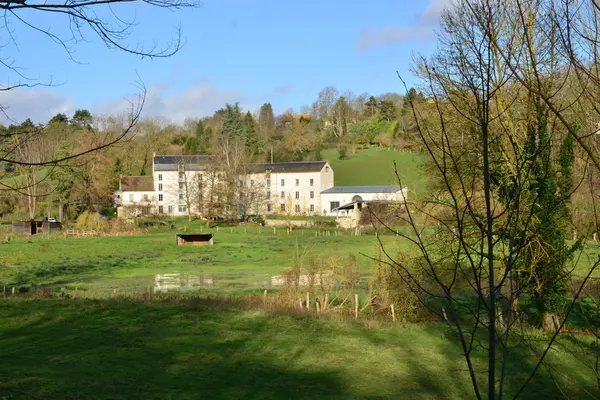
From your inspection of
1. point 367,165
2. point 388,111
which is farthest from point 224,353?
point 388,111

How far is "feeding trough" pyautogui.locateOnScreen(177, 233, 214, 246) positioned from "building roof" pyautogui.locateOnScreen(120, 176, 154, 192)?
34354 millimetres

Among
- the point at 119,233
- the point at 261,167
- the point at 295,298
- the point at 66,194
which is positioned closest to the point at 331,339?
the point at 295,298

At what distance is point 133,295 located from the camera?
29.3 meters

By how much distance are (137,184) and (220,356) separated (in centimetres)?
7206

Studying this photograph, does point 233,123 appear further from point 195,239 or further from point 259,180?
point 195,239

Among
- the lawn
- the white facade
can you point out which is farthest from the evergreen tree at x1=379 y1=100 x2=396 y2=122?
the lawn

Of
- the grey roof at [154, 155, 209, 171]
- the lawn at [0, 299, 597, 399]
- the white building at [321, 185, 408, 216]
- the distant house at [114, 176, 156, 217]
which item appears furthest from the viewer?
the grey roof at [154, 155, 209, 171]

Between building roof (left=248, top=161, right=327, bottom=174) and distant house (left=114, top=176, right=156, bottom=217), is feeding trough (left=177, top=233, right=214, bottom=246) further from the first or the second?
building roof (left=248, top=161, right=327, bottom=174)

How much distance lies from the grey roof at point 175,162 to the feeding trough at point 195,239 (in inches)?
1134

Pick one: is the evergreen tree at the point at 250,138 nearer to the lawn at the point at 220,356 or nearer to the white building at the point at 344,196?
the white building at the point at 344,196

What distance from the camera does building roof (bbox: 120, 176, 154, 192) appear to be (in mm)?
86562

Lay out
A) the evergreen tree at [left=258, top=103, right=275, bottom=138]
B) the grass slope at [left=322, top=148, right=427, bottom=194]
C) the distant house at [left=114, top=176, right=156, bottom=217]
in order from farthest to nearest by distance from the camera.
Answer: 1. the evergreen tree at [left=258, top=103, right=275, bottom=138]
2. the grass slope at [left=322, top=148, right=427, bottom=194]
3. the distant house at [left=114, top=176, right=156, bottom=217]

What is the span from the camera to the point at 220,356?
1859 cm

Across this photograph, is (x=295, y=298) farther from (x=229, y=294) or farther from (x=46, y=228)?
(x=46, y=228)
